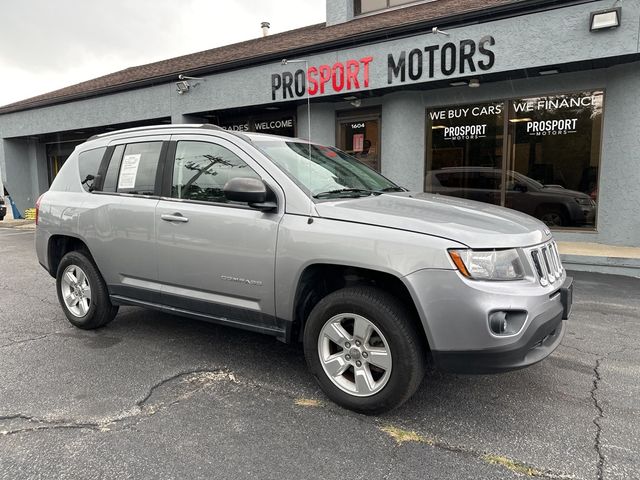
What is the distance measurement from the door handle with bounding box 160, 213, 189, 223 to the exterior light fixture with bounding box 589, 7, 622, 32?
680cm

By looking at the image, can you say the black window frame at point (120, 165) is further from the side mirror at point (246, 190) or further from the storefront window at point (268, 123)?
the storefront window at point (268, 123)

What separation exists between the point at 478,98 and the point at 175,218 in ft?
23.7

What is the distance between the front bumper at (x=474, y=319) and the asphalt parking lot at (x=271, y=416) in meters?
0.50

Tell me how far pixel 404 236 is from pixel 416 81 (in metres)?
6.73

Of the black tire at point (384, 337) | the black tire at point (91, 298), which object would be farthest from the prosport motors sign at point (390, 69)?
the black tire at point (384, 337)

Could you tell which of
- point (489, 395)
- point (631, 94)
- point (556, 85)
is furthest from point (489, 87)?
point (489, 395)

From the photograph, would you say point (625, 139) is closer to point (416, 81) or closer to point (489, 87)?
point (489, 87)

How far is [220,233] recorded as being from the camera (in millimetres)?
3637

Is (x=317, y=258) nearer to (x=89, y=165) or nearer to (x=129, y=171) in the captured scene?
(x=129, y=171)

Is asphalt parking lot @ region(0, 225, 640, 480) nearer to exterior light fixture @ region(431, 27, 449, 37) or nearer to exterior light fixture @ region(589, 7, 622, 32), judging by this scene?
exterior light fixture @ region(589, 7, 622, 32)

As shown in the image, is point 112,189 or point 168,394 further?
point 112,189

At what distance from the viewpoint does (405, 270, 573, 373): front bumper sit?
274 cm

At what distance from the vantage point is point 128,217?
421 cm

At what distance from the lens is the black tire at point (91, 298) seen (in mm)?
4609
